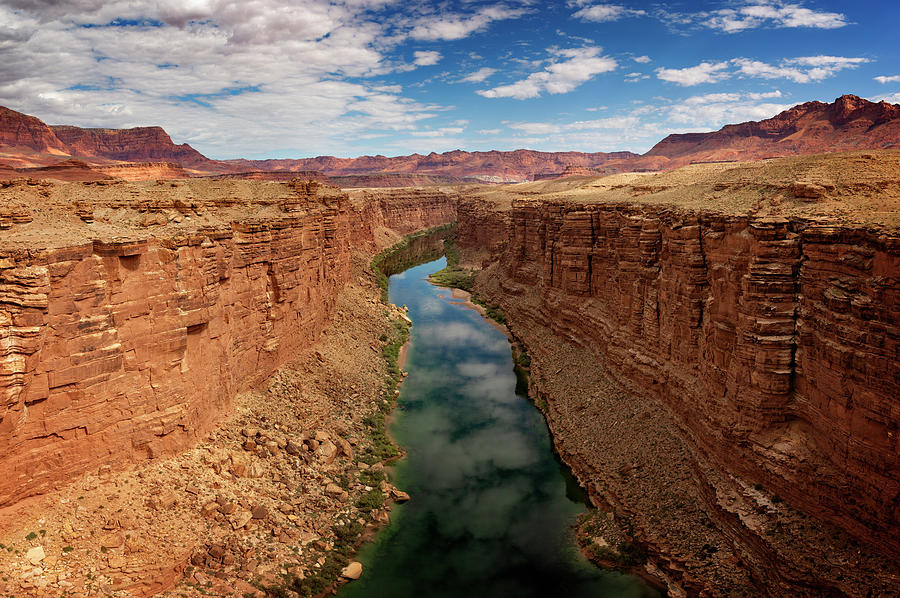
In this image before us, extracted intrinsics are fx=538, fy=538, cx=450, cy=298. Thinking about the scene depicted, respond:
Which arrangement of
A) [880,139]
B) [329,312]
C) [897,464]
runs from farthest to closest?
[880,139]
[329,312]
[897,464]

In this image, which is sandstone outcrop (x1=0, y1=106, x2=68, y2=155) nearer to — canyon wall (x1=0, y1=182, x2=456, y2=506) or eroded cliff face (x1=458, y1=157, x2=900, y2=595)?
canyon wall (x1=0, y1=182, x2=456, y2=506)

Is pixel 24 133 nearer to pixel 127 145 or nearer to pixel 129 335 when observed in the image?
pixel 127 145

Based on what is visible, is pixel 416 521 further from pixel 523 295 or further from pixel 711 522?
pixel 523 295

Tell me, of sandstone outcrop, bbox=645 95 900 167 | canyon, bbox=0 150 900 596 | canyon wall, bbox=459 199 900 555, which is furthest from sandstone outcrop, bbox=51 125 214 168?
canyon wall, bbox=459 199 900 555

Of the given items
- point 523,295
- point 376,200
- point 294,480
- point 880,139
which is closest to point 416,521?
point 294,480

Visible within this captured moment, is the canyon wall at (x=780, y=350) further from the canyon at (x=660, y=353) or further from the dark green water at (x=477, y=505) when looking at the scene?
the dark green water at (x=477, y=505)

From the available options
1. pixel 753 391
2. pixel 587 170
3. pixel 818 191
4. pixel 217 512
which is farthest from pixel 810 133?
pixel 217 512
